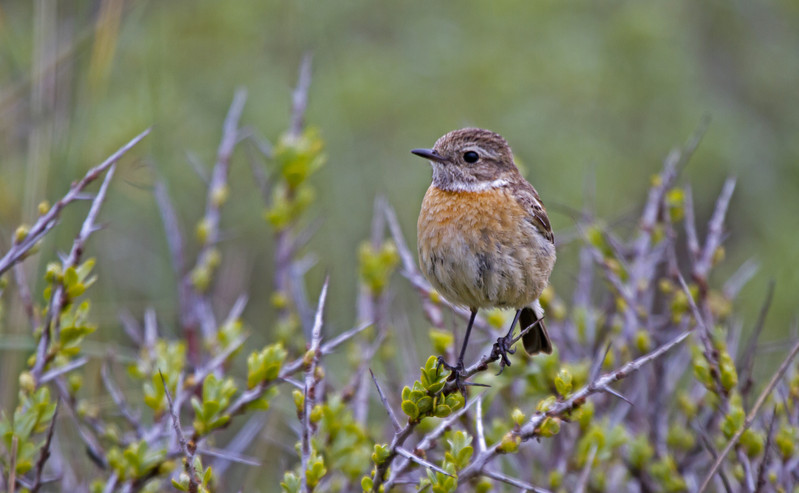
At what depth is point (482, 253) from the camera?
3.67 meters

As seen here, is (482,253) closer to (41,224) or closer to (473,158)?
(473,158)

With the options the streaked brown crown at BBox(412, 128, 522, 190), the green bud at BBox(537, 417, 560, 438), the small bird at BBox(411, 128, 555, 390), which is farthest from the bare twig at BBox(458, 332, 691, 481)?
the streaked brown crown at BBox(412, 128, 522, 190)

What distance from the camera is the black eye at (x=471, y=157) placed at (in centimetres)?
409

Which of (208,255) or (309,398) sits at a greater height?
(309,398)

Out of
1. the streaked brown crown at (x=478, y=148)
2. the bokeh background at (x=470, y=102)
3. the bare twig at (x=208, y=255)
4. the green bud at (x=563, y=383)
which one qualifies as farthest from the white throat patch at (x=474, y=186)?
the bokeh background at (x=470, y=102)

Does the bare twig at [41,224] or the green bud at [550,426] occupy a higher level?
the bare twig at [41,224]

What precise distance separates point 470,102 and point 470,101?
0.01 m

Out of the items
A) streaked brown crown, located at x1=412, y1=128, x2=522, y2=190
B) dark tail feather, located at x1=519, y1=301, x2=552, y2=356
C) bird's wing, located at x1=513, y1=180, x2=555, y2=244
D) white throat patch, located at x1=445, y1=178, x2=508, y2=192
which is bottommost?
dark tail feather, located at x1=519, y1=301, x2=552, y2=356

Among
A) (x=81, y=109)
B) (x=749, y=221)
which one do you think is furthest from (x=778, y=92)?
(x=81, y=109)

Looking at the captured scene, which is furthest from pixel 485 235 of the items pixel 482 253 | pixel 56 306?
pixel 56 306

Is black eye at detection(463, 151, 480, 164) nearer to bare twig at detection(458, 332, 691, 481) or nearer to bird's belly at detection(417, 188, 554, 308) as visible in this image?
bird's belly at detection(417, 188, 554, 308)

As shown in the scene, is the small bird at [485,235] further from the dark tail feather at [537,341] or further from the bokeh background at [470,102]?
the bokeh background at [470,102]

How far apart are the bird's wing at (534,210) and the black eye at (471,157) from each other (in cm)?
24

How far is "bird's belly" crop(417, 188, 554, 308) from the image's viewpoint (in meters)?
3.60
